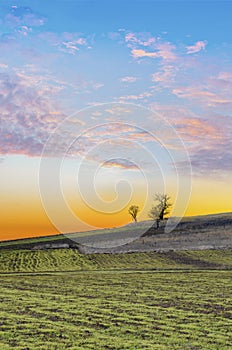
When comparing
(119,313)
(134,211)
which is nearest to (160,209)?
(134,211)

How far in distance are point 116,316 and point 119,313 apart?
38.4 inches

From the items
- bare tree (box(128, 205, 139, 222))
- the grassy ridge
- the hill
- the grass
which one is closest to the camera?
the grass

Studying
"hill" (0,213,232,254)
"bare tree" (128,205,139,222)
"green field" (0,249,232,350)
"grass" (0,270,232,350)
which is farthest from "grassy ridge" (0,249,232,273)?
"bare tree" (128,205,139,222)

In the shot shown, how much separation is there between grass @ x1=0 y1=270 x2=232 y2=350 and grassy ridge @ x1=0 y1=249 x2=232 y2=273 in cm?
2635

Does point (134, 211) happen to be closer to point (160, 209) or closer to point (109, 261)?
point (160, 209)

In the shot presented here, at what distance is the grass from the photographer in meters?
22.5

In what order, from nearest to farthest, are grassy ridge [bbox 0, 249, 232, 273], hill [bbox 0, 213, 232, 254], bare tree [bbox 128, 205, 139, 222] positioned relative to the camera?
grassy ridge [bbox 0, 249, 232, 273], hill [bbox 0, 213, 232, 254], bare tree [bbox 128, 205, 139, 222]

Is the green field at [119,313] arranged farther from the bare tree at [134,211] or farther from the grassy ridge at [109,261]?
the bare tree at [134,211]

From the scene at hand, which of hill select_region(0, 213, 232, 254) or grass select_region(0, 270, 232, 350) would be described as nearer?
grass select_region(0, 270, 232, 350)

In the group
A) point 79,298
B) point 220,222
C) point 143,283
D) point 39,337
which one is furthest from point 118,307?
point 220,222

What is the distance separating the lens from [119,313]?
97.9 ft

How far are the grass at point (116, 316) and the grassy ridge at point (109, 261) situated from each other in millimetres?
26350

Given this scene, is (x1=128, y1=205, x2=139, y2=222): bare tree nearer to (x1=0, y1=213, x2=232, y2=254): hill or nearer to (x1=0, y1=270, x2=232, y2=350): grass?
(x1=0, y1=213, x2=232, y2=254): hill

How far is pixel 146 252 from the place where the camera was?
87.2 metres
